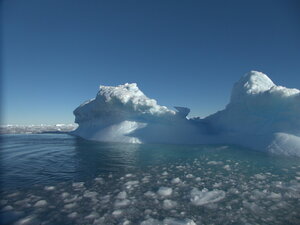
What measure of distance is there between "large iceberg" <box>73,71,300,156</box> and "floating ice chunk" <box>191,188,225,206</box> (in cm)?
758

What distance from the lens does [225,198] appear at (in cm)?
452

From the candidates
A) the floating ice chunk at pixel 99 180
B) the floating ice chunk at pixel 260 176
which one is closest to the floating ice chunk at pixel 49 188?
the floating ice chunk at pixel 99 180

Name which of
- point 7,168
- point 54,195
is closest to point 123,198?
point 54,195

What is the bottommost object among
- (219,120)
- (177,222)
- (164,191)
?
(177,222)

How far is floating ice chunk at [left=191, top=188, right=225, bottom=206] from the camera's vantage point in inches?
172

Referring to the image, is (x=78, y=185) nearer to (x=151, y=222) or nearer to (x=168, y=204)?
(x=168, y=204)

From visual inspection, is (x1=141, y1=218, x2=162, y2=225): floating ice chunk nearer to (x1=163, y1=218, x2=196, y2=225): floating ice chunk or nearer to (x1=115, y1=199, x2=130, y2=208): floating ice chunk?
(x1=163, y1=218, x2=196, y2=225): floating ice chunk

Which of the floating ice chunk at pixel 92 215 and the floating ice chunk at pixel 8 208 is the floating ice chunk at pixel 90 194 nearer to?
the floating ice chunk at pixel 92 215

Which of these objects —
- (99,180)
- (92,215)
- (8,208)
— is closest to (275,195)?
(92,215)

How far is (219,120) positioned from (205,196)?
1421cm

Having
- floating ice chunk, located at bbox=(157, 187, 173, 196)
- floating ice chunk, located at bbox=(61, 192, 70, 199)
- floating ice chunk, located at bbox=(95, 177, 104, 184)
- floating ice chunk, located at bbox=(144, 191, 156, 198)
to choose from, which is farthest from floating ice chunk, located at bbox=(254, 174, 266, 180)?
floating ice chunk, located at bbox=(61, 192, 70, 199)

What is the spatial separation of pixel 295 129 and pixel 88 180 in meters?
11.7

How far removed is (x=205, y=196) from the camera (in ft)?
15.1

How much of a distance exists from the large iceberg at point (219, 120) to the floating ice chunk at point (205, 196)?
7.58m
